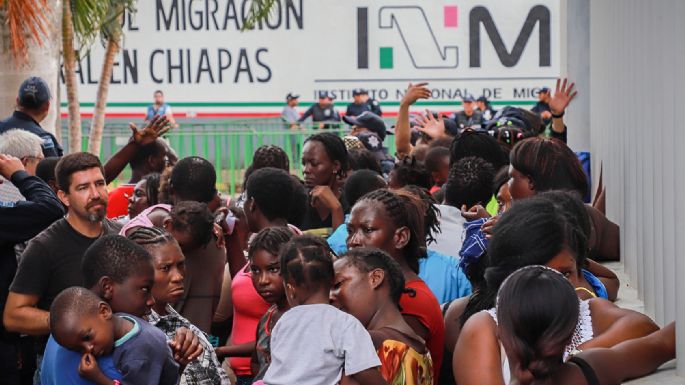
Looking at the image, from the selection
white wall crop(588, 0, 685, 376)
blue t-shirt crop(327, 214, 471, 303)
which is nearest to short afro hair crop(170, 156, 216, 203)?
blue t-shirt crop(327, 214, 471, 303)

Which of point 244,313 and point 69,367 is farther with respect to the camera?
point 244,313

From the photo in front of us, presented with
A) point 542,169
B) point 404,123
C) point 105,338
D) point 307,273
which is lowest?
point 105,338

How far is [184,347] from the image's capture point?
5.22 m

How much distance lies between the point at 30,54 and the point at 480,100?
15.6 m

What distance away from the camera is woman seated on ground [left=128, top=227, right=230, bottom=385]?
221 inches

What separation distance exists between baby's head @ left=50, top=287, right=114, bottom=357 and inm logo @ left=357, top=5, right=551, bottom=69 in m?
23.6

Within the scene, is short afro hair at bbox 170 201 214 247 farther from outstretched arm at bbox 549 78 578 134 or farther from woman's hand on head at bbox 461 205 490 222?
outstretched arm at bbox 549 78 578 134

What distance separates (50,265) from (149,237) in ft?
2.07

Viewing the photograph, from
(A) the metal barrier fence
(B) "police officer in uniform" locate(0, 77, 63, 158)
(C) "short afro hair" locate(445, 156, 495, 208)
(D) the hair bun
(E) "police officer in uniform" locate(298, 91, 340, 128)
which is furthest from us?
(E) "police officer in uniform" locate(298, 91, 340, 128)

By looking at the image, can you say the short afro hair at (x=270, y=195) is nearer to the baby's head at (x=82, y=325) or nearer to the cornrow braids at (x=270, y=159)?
the cornrow braids at (x=270, y=159)

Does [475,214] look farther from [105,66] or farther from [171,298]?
[105,66]

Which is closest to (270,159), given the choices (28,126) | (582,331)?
(28,126)

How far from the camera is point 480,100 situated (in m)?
26.5

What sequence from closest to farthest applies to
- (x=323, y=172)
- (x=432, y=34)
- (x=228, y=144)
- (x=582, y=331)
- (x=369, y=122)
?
(x=582, y=331), (x=323, y=172), (x=369, y=122), (x=228, y=144), (x=432, y=34)
